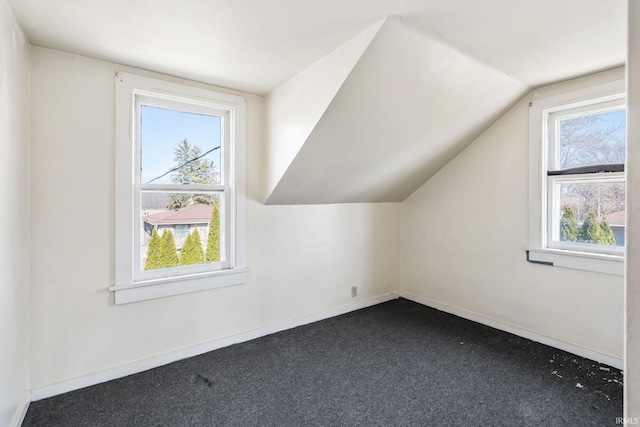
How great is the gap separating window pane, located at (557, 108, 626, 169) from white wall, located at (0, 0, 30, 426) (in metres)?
3.58

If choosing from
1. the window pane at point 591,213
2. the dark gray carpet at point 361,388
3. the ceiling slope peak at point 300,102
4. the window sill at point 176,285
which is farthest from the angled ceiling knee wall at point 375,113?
the dark gray carpet at point 361,388

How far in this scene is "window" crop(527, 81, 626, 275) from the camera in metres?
2.33

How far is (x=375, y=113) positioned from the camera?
222 centimetres

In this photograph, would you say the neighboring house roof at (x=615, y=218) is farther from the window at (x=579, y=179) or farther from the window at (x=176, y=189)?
the window at (x=176, y=189)

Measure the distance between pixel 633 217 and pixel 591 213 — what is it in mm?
2300

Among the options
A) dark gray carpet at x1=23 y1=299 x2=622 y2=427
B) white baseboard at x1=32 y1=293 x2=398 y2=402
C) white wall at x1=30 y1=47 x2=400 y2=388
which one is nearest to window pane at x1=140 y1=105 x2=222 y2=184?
white wall at x1=30 y1=47 x2=400 y2=388

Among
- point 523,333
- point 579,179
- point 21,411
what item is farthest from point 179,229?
point 579,179

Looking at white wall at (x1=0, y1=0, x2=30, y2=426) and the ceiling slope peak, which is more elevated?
the ceiling slope peak

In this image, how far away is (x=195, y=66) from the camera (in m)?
2.13

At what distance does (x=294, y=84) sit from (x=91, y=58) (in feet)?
4.27

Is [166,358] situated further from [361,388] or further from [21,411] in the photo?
[361,388]

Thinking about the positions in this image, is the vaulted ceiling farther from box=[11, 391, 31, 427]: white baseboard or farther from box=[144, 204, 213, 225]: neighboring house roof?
box=[11, 391, 31, 427]: white baseboard

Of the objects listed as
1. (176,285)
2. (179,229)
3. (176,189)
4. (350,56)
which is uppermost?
(350,56)

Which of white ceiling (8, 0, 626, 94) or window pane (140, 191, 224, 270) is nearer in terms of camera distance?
white ceiling (8, 0, 626, 94)
